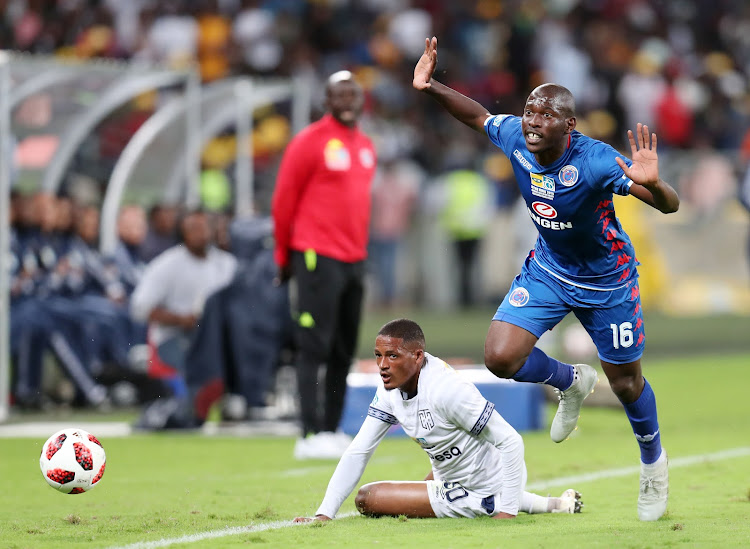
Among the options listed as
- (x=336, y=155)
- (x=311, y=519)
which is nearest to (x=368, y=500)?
(x=311, y=519)

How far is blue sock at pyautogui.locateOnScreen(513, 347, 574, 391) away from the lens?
21.8ft

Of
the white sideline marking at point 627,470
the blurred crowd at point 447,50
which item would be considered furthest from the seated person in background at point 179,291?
the blurred crowd at point 447,50

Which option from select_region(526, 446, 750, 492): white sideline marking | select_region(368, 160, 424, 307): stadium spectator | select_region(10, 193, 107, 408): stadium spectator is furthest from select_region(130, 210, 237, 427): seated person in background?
select_region(368, 160, 424, 307): stadium spectator

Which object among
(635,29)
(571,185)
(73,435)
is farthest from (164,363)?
(635,29)

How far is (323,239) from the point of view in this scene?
922 centimetres

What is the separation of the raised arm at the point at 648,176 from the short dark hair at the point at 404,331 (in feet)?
3.79

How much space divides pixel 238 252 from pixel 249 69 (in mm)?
11880

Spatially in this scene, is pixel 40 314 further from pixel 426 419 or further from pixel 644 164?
pixel 644 164

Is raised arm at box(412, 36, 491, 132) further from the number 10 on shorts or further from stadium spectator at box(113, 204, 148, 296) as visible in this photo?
stadium spectator at box(113, 204, 148, 296)

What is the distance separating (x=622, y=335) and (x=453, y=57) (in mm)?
18259

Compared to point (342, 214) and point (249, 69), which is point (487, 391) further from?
point (249, 69)

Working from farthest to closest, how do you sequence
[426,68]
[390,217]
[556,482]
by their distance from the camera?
[390,217] < [556,482] < [426,68]

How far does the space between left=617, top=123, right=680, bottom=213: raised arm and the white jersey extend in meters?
1.17

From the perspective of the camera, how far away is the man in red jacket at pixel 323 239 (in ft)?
30.0
